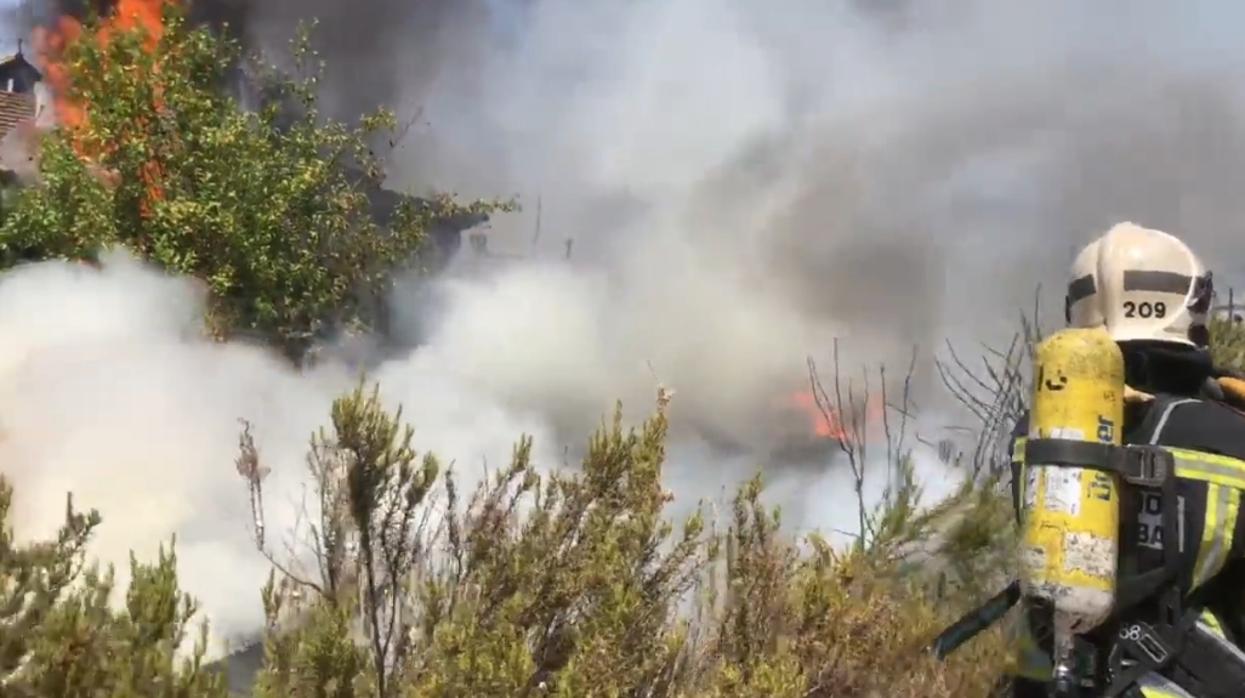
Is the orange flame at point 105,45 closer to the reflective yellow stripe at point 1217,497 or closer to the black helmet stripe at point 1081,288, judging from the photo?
the black helmet stripe at point 1081,288

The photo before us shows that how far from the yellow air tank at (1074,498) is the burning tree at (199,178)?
6811 millimetres

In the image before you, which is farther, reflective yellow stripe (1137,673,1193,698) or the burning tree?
the burning tree

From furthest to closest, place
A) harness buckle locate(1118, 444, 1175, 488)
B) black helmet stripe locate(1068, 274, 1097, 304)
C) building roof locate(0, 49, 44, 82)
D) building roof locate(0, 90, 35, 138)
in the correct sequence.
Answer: building roof locate(0, 49, 44, 82) → building roof locate(0, 90, 35, 138) → black helmet stripe locate(1068, 274, 1097, 304) → harness buckle locate(1118, 444, 1175, 488)

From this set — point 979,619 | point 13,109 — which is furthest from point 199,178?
point 13,109

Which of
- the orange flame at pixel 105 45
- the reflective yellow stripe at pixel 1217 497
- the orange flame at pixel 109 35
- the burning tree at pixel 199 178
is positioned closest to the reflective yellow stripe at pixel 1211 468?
the reflective yellow stripe at pixel 1217 497

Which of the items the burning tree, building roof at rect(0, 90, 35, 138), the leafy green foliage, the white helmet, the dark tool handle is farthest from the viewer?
building roof at rect(0, 90, 35, 138)

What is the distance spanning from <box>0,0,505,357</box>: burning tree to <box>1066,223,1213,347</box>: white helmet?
669cm

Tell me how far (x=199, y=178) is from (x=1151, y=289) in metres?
7.06

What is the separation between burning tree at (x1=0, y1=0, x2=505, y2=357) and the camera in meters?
7.70

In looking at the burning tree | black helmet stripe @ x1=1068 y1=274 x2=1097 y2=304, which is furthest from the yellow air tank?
the burning tree

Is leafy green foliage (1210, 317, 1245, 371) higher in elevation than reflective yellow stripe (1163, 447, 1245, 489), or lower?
higher

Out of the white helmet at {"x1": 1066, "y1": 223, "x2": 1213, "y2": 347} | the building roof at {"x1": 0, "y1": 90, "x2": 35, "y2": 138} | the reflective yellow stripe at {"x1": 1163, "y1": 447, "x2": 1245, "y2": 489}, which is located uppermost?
the building roof at {"x1": 0, "y1": 90, "x2": 35, "y2": 138}

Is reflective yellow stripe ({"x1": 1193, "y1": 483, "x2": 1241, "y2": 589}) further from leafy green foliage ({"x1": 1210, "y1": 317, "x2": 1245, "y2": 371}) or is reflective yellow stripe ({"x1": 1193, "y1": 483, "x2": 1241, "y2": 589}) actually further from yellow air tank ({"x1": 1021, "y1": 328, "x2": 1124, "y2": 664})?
leafy green foliage ({"x1": 1210, "y1": 317, "x2": 1245, "y2": 371})

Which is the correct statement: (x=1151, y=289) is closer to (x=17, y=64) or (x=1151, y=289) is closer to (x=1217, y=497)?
(x=1217, y=497)
